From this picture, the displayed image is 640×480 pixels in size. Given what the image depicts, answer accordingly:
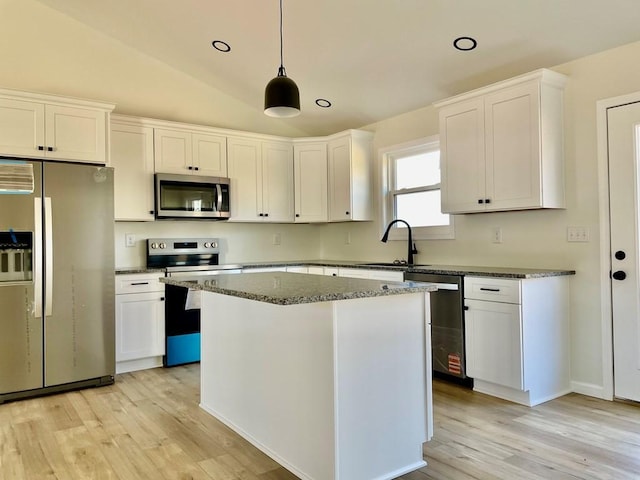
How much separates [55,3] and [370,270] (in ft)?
11.3

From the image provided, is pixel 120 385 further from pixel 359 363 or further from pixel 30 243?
pixel 359 363

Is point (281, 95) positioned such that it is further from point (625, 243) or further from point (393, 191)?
point (393, 191)

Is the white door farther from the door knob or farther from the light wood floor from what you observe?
the light wood floor

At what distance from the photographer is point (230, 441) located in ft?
8.30

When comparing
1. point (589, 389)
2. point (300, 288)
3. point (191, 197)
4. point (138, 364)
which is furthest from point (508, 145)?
point (138, 364)

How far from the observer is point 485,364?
319 centimetres

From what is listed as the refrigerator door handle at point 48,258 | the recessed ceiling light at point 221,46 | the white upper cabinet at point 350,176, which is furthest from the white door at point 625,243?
the refrigerator door handle at point 48,258

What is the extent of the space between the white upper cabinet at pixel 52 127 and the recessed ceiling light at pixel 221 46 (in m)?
1.01

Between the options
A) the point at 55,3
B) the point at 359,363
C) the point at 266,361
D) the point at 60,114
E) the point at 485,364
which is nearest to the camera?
the point at 359,363

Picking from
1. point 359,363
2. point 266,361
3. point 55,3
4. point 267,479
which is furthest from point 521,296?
point 55,3

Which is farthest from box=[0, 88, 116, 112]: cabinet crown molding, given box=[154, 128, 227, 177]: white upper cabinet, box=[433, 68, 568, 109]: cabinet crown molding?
box=[433, 68, 568, 109]: cabinet crown molding

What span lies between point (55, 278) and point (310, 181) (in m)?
2.59

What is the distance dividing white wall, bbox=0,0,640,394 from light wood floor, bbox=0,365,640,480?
0.70m

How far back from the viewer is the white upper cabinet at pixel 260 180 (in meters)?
4.71
